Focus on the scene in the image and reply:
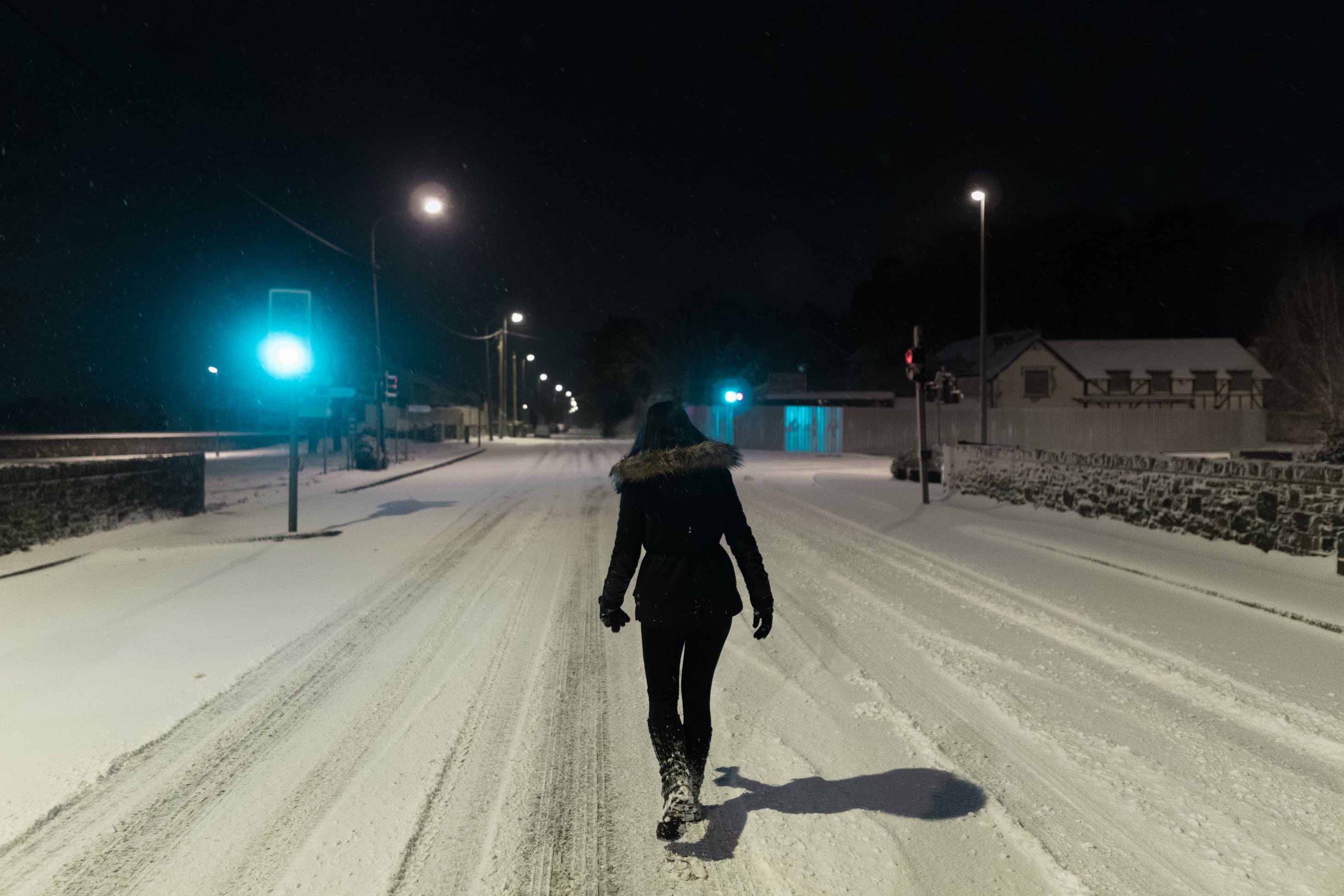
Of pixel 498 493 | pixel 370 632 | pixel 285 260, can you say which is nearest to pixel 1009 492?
pixel 498 493

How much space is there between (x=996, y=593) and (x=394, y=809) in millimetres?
6227

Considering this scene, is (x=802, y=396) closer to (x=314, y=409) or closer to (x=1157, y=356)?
(x=1157, y=356)

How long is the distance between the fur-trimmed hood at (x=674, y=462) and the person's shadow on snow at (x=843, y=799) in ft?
4.76

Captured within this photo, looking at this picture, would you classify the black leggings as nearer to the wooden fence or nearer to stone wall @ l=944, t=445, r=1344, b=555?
stone wall @ l=944, t=445, r=1344, b=555

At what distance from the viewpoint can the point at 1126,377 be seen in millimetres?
57031

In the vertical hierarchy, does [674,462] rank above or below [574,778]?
above

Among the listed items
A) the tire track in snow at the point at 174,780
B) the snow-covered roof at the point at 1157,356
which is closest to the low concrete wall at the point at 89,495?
the tire track in snow at the point at 174,780

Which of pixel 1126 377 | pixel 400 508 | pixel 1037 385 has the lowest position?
pixel 400 508

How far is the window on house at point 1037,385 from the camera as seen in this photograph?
57.1 metres

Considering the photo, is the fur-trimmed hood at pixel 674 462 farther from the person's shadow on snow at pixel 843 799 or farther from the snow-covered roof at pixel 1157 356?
the snow-covered roof at pixel 1157 356

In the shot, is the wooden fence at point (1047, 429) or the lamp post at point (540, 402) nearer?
the wooden fence at point (1047, 429)

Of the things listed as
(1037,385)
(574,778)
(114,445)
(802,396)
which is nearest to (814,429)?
(802,396)

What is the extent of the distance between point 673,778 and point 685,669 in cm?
43

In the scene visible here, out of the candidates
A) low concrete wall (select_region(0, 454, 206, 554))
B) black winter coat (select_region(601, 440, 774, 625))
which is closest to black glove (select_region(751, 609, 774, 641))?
black winter coat (select_region(601, 440, 774, 625))
